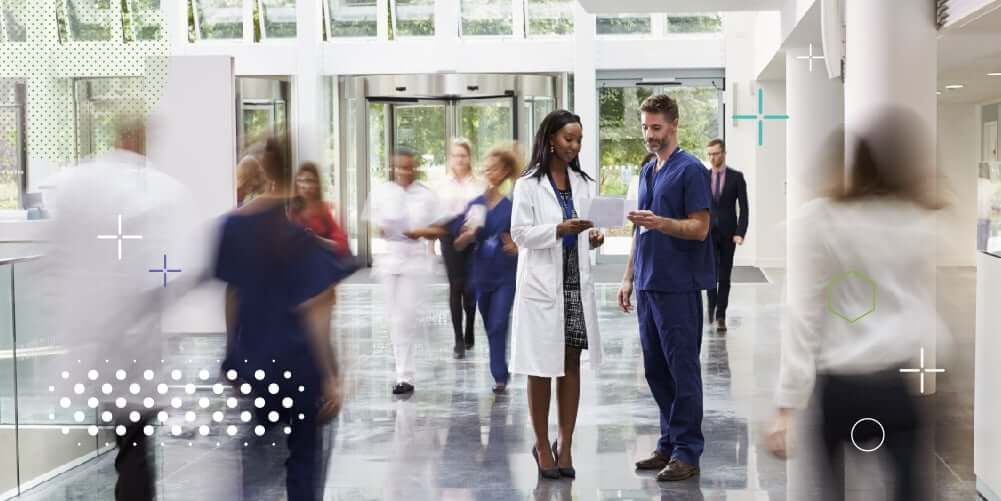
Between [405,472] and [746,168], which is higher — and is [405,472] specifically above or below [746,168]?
below

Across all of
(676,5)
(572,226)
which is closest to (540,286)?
(572,226)

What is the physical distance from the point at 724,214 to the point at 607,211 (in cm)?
630

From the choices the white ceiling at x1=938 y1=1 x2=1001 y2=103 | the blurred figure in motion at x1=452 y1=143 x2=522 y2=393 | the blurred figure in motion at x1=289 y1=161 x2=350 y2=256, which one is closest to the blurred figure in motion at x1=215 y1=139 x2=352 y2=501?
the blurred figure in motion at x1=289 y1=161 x2=350 y2=256

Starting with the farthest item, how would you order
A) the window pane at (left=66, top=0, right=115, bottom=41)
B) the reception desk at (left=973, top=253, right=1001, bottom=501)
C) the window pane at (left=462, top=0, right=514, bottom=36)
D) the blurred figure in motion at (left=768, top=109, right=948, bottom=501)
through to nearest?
the window pane at (left=462, top=0, right=514, bottom=36)
the window pane at (left=66, top=0, right=115, bottom=41)
the reception desk at (left=973, top=253, right=1001, bottom=501)
the blurred figure in motion at (left=768, top=109, right=948, bottom=501)

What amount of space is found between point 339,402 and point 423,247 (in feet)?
15.0

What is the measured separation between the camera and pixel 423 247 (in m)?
8.83

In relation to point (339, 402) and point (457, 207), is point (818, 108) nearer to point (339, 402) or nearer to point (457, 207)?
point (457, 207)

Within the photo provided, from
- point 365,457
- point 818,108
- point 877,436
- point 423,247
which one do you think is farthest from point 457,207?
point 818,108

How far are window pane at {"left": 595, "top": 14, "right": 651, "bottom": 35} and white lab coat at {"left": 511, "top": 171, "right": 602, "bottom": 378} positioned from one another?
16.0m

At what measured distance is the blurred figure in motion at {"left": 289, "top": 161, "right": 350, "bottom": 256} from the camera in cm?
449
